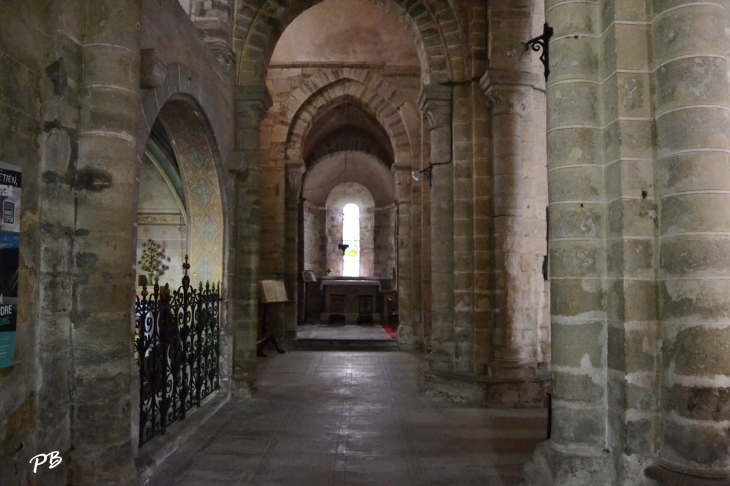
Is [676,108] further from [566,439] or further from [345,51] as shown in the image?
[345,51]

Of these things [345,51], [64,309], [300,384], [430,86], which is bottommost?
[300,384]

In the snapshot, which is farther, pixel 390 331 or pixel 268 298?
pixel 390 331

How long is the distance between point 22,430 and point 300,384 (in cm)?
537

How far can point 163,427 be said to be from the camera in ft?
17.3

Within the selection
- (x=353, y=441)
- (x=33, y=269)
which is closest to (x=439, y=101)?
(x=353, y=441)

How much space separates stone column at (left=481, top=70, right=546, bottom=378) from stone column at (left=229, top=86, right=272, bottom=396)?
3.16 m

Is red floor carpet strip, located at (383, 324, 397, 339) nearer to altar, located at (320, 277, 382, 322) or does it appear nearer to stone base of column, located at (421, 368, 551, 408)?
altar, located at (320, 277, 382, 322)

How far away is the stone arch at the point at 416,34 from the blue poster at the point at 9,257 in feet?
16.4

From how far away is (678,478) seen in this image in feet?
10.1

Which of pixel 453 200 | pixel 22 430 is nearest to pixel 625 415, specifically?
pixel 22 430

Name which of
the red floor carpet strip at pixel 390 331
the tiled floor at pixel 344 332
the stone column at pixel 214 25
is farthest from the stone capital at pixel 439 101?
the red floor carpet strip at pixel 390 331

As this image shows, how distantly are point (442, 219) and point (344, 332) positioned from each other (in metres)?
8.06

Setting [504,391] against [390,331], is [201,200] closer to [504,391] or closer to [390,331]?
[504,391]

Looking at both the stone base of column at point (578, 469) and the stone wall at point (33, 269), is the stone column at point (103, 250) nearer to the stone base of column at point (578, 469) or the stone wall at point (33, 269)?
the stone wall at point (33, 269)
